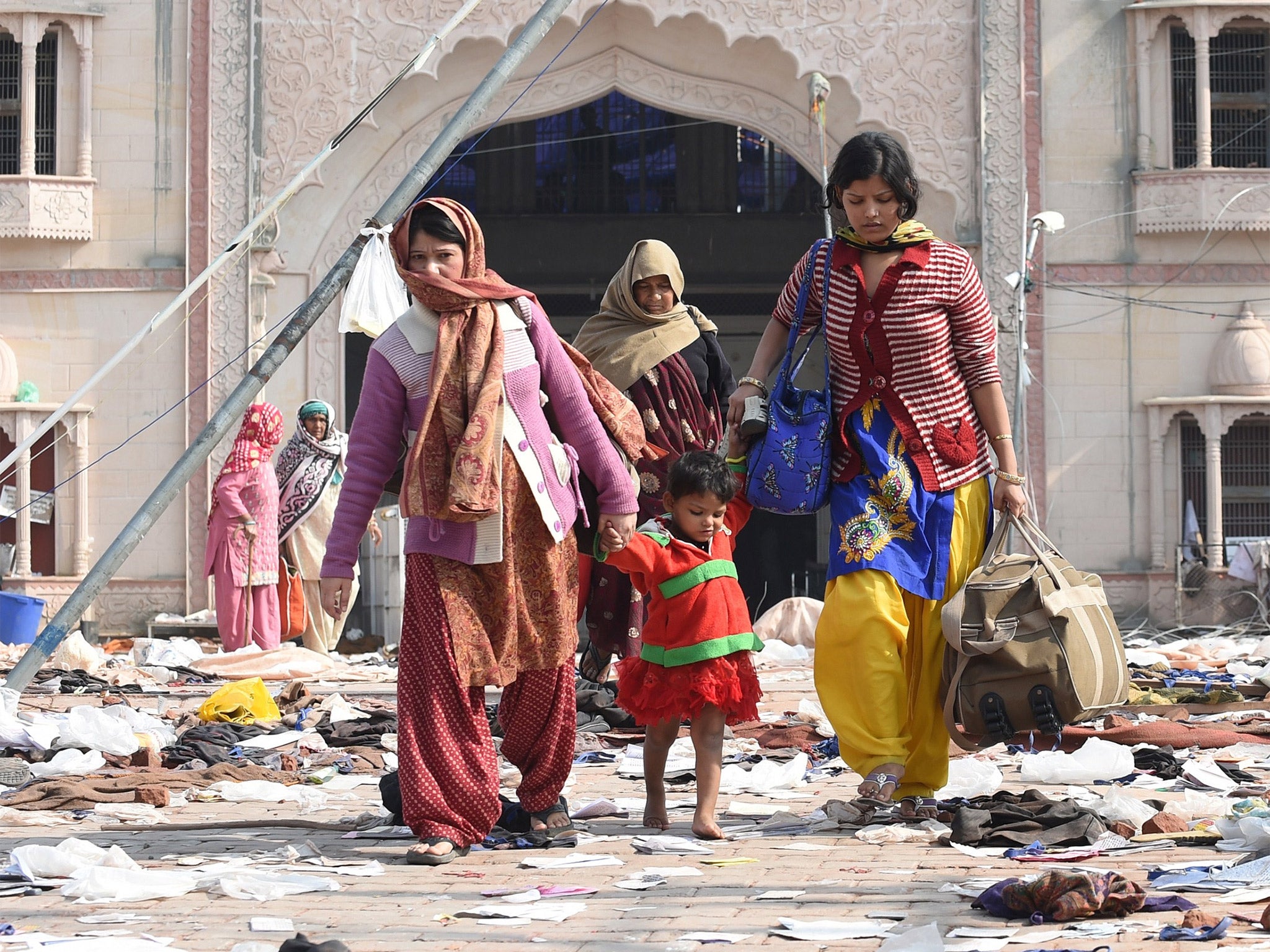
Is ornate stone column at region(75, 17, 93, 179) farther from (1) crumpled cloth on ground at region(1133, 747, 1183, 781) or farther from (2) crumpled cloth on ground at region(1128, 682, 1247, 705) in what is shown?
(1) crumpled cloth on ground at region(1133, 747, 1183, 781)

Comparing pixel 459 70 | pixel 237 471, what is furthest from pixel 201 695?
pixel 459 70

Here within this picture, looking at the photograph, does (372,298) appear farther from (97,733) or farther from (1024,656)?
(1024,656)

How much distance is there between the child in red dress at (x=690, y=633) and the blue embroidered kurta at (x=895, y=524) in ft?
0.96

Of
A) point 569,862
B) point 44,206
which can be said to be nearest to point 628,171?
point 44,206

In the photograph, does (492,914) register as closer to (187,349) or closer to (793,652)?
(793,652)

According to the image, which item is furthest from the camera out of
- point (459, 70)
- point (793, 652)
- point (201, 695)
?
point (459, 70)

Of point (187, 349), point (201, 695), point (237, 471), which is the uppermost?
point (187, 349)

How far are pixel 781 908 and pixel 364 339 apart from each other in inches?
550

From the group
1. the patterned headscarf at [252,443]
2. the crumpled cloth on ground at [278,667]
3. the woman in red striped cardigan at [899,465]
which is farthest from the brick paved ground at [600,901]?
the patterned headscarf at [252,443]

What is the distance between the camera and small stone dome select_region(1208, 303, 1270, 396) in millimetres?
12820

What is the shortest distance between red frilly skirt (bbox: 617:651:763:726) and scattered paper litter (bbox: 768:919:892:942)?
117 cm

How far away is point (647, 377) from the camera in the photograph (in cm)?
592

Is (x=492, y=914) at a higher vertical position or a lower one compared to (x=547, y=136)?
lower

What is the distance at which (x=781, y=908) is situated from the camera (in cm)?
318
